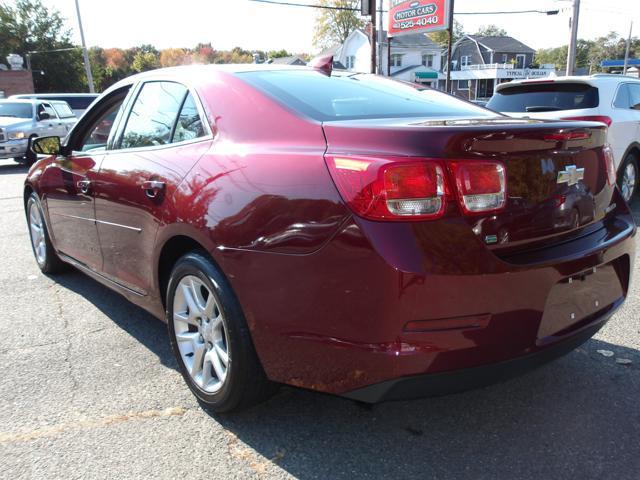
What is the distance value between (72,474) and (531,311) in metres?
1.91

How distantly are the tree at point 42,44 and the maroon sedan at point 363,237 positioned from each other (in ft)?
183

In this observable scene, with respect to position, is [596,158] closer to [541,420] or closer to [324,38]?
[541,420]

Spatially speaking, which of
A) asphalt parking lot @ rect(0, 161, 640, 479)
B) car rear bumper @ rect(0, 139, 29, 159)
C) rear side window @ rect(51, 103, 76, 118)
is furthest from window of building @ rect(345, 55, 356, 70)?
asphalt parking lot @ rect(0, 161, 640, 479)

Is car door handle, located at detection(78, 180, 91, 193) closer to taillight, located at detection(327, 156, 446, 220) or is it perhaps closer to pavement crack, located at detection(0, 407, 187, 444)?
pavement crack, located at detection(0, 407, 187, 444)

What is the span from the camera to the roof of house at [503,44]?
74750 mm

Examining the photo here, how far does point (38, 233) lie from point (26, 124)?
455 inches

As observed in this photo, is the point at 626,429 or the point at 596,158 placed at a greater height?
the point at 596,158

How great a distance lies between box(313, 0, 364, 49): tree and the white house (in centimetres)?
1290

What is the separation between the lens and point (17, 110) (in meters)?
15.5

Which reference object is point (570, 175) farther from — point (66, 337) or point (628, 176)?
point (628, 176)

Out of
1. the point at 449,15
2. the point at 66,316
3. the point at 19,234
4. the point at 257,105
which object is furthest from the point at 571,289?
the point at 449,15

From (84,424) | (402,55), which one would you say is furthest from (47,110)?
(402,55)

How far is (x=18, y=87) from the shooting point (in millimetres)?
41531

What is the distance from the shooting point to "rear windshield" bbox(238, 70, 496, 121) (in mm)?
2508
